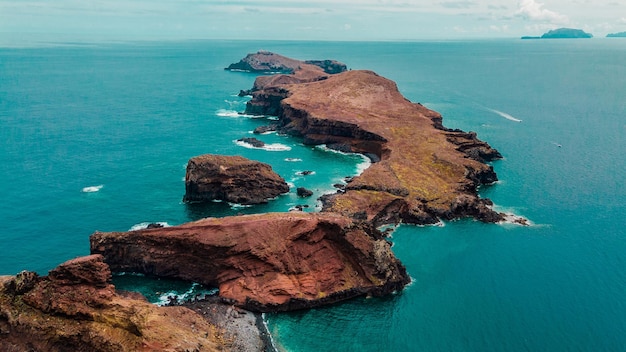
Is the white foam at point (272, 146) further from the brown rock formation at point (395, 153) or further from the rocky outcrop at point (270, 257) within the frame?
the rocky outcrop at point (270, 257)

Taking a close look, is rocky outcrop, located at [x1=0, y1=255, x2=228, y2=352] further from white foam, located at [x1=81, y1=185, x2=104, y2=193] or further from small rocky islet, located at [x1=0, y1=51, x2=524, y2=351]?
white foam, located at [x1=81, y1=185, x2=104, y2=193]

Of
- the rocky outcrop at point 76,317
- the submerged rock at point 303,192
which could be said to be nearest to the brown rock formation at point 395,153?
the submerged rock at point 303,192

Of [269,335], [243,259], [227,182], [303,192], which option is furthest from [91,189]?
[269,335]

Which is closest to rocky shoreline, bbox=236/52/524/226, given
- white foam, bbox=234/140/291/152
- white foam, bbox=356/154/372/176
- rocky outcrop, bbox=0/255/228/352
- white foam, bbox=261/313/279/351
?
white foam, bbox=356/154/372/176

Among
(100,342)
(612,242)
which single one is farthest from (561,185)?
(100,342)

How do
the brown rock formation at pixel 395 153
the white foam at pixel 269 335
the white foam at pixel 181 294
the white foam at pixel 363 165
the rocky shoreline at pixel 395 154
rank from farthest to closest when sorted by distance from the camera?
the white foam at pixel 363 165, the brown rock formation at pixel 395 153, the rocky shoreline at pixel 395 154, the white foam at pixel 181 294, the white foam at pixel 269 335

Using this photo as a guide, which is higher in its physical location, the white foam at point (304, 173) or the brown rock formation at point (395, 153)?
the brown rock formation at point (395, 153)
